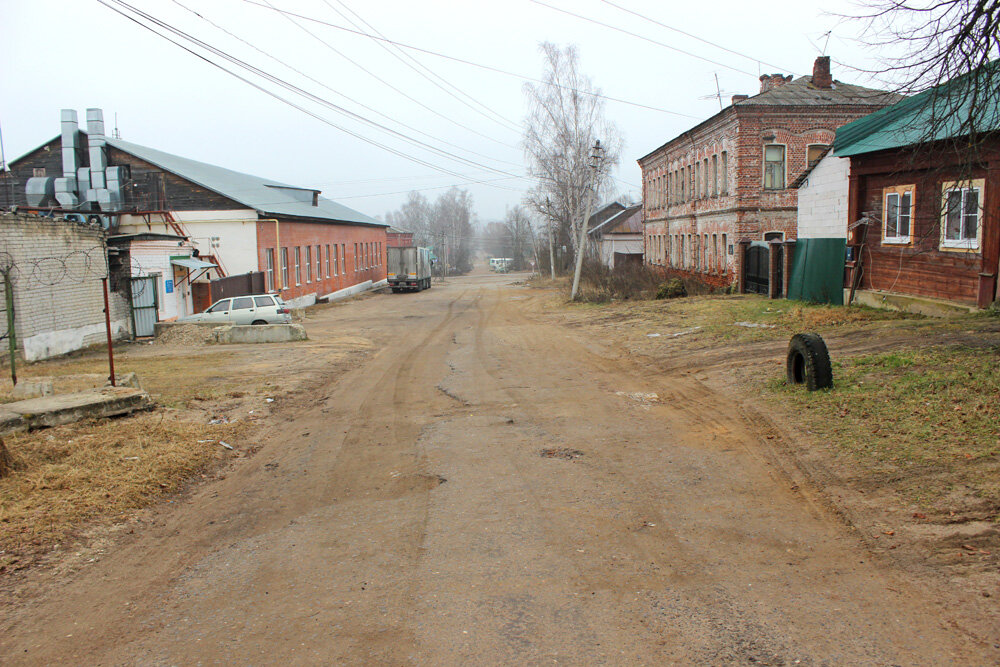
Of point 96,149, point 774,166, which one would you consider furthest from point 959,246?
point 96,149

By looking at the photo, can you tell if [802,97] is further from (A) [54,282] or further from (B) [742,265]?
(A) [54,282]

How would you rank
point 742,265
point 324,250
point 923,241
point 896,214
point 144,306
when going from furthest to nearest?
point 324,250
point 742,265
point 144,306
point 896,214
point 923,241

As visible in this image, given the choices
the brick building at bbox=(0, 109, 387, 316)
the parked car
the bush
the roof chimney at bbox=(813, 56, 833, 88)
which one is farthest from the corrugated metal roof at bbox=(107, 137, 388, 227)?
the roof chimney at bbox=(813, 56, 833, 88)

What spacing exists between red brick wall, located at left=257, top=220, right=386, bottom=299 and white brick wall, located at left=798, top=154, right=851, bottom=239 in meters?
22.0

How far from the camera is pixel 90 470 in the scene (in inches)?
296

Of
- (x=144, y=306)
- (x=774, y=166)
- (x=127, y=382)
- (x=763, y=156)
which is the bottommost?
(x=127, y=382)

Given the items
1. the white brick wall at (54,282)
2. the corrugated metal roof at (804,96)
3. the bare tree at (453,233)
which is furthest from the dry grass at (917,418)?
the bare tree at (453,233)

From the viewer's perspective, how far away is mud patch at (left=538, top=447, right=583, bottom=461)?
8.15 metres

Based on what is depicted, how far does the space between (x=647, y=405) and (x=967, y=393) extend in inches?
159

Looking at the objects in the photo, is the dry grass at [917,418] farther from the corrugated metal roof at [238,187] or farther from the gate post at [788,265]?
the corrugated metal roof at [238,187]

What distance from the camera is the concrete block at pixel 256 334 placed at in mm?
21156

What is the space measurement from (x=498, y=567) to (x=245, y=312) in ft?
67.7

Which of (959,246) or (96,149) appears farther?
(96,149)

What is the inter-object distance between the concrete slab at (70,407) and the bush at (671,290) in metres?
21.9
